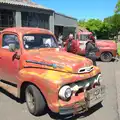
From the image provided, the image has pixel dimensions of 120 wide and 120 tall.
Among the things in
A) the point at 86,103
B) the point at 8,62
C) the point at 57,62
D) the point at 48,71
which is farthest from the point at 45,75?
the point at 8,62

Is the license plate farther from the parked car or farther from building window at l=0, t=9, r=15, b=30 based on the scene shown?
building window at l=0, t=9, r=15, b=30

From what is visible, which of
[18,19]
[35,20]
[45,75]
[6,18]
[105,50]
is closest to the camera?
[45,75]

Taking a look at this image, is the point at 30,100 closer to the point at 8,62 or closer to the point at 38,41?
the point at 8,62

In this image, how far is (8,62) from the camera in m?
7.19

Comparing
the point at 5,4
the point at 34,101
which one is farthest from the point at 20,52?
the point at 5,4

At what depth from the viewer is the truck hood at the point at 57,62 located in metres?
5.89

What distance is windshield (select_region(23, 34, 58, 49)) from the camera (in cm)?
695

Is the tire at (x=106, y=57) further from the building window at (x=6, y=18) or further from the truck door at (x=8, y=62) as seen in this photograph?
the building window at (x=6, y=18)

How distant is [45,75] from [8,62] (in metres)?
1.83

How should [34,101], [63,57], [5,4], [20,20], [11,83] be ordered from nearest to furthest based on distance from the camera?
[34,101] < [63,57] < [11,83] < [5,4] < [20,20]

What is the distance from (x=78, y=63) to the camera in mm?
6047

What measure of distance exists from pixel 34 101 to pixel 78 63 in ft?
4.32

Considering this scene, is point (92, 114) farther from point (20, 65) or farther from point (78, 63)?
point (20, 65)

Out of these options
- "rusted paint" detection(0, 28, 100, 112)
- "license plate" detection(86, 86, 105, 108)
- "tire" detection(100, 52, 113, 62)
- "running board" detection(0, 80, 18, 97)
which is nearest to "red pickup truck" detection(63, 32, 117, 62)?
"tire" detection(100, 52, 113, 62)
